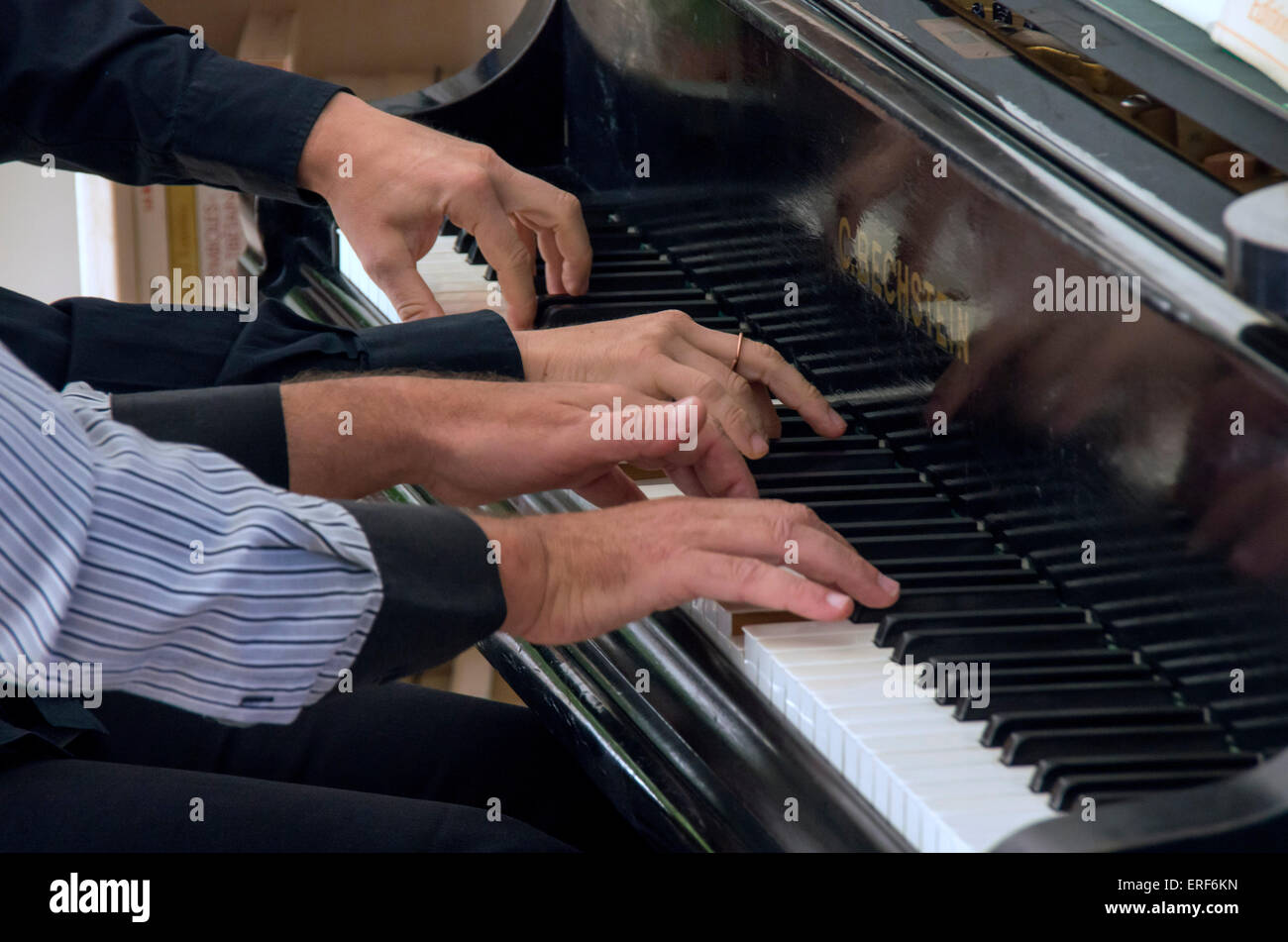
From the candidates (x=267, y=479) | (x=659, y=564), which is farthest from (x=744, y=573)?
(x=267, y=479)

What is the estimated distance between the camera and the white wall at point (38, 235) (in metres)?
3.23

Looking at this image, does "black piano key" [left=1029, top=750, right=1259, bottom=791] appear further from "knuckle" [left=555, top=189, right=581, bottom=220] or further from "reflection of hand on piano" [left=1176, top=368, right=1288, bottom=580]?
"knuckle" [left=555, top=189, right=581, bottom=220]

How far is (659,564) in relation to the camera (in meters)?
1.05

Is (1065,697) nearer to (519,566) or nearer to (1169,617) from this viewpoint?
(1169,617)

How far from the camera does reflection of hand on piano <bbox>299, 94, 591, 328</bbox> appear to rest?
1.52 m

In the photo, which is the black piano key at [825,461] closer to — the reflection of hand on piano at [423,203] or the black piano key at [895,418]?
the black piano key at [895,418]

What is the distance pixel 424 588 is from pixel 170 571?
18cm

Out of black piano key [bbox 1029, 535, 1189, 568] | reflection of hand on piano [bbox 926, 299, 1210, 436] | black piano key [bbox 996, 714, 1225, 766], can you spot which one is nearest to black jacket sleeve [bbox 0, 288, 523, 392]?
reflection of hand on piano [bbox 926, 299, 1210, 436]

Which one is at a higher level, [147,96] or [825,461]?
[147,96]

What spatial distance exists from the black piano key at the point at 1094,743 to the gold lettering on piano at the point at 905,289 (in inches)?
14.0

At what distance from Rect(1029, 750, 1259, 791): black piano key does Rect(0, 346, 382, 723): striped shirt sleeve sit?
47 cm

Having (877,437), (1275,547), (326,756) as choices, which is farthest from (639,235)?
(1275,547)
